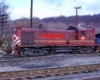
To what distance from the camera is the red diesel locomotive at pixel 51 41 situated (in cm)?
2094

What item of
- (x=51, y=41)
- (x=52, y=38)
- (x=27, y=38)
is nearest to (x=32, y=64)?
(x=27, y=38)

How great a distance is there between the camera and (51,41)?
22.5 metres

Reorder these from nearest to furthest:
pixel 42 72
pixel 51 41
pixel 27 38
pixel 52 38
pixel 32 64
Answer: pixel 42 72, pixel 32 64, pixel 27 38, pixel 51 41, pixel 52 38

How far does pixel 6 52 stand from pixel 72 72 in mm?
11398

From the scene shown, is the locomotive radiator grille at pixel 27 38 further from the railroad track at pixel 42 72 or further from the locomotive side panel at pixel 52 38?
the railroad track at pixel 42 72

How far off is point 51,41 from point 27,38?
2.58 meters

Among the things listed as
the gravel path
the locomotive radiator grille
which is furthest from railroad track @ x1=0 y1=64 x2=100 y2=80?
the locomotive radiator grille

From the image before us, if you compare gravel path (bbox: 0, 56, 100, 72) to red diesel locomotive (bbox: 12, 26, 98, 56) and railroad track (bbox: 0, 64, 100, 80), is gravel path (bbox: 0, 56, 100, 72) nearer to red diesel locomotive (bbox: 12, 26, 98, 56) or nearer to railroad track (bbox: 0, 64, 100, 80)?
railroad track (bbox: 0, 64, 100, 80)

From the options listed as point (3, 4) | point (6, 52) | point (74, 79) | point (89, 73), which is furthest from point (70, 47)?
point (3, 4)

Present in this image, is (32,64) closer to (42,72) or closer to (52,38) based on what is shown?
(42,72)

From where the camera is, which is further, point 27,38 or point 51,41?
point 51,41

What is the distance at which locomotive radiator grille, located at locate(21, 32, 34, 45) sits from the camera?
21092 millimetres

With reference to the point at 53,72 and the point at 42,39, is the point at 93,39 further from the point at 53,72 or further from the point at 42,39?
the point at 53,72

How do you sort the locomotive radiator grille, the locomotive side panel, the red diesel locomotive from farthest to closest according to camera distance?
the locomotive side panel
the locomotive radiator grille
the red diesel locomotive
